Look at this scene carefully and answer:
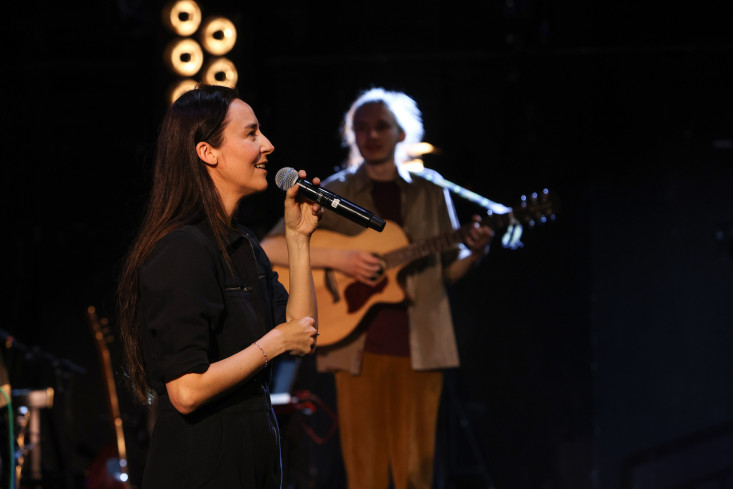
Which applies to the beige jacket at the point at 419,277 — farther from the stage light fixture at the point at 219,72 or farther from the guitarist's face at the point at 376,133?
the stage light fixture at the point at 219,72

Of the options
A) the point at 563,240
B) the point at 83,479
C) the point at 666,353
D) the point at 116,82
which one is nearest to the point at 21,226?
the point at 116,82

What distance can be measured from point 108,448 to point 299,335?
3982 millimetres

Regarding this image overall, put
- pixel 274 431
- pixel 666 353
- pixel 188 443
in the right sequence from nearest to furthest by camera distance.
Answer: pixel 188 443 → pixel 274 431 → pixel 666 353

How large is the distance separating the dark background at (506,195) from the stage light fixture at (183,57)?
0.35m

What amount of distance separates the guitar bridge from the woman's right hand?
6.20 ft

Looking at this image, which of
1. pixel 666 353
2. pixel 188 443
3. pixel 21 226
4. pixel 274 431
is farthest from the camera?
pixel 21 226

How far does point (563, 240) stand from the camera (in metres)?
5.50

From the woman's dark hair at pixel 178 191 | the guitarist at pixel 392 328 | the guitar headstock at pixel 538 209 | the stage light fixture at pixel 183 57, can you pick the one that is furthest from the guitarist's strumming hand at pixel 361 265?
the woman's dark hair at pixel 178 191

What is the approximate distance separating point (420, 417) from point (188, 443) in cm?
195

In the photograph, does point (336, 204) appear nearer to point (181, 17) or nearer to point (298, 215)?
point (298, 215)

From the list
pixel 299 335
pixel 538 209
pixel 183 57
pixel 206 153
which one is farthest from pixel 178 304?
pixel 183 57

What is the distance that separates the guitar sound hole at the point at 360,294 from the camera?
3914 mm

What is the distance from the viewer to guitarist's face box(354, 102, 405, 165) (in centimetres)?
400

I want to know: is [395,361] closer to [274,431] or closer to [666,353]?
[274,431]
